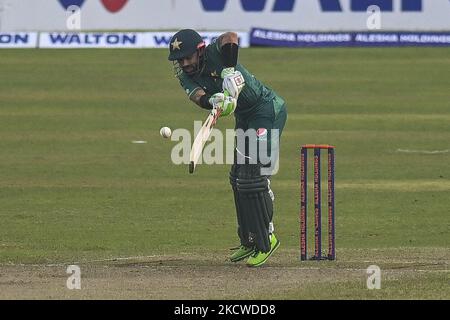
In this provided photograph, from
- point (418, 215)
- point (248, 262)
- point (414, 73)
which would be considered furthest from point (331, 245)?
point (414, 73)

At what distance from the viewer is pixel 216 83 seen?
11008 mm

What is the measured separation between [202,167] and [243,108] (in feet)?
31.9

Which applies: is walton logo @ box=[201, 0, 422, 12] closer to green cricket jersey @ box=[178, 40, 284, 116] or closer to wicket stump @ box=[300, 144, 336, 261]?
wicket stump @ box=[300, 144, 336, 261]

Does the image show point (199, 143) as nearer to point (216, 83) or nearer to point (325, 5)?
point (216, 83)

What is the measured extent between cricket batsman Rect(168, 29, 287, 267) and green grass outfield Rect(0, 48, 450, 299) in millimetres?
428

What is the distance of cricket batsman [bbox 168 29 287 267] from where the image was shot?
35.5 ft

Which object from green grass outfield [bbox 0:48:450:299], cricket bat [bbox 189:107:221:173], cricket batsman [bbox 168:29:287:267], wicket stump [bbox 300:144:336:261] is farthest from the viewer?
green grass outfield [bbox 0:48:450:299]

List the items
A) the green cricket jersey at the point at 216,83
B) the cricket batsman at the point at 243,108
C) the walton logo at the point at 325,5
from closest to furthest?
the cricket batsman at the point at 243,108
the green cricket jersey at the point at 216,83
the walton logo at the point at 325,5

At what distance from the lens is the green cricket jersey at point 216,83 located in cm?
1092
